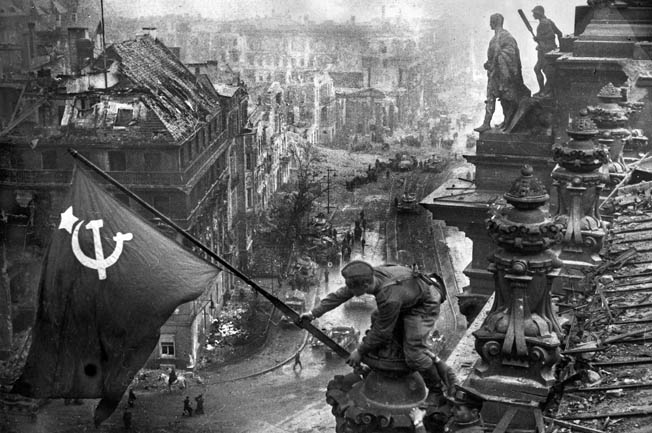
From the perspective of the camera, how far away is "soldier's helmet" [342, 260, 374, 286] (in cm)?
705

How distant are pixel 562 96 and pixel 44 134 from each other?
69.3 feet

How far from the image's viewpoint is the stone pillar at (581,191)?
1291 cm

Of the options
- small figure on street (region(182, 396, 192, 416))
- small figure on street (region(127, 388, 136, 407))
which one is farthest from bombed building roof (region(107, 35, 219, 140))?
small figure on street (region(182, 396, 192, 416))

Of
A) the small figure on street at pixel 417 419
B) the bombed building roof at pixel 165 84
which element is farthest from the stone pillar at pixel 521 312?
the bombed building roof at pixel 165 84

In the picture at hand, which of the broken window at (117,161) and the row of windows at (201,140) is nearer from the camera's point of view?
the broken window at (117,161)

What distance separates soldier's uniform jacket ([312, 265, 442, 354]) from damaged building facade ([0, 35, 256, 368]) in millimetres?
28368

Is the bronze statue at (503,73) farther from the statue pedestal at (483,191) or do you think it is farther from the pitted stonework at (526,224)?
the pitted stonework at (526,224)

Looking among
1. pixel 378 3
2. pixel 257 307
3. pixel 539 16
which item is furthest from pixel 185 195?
pixel 378 3

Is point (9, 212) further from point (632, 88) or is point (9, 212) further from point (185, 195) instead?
point (632, 88)

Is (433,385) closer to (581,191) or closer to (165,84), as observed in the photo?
(581,191)

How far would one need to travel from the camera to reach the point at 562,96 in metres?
22.9

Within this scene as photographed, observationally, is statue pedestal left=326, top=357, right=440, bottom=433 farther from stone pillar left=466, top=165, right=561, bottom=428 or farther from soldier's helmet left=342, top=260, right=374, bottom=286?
stone pillar left=466, top=165, right=561, bottom=428

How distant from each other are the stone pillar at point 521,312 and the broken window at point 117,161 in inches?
1130

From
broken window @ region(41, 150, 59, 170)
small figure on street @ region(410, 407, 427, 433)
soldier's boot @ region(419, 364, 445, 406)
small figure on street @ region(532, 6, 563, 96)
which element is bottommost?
broken window @ region(41, 150, 59, 170)
